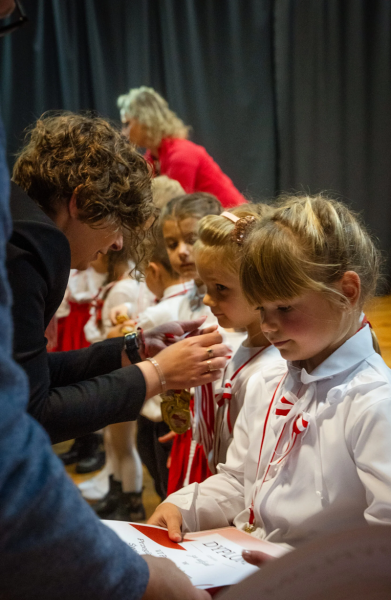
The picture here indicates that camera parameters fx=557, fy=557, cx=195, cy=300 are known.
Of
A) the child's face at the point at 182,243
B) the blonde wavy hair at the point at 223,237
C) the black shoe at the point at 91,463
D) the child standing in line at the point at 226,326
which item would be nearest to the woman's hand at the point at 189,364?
the child standing in line at the point at 226,326

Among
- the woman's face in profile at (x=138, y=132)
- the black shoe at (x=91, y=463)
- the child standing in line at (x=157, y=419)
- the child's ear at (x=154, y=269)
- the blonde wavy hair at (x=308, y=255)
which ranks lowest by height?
the black shoe at (x=91, y=463)

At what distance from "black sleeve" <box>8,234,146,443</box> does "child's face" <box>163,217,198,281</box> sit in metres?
0.75

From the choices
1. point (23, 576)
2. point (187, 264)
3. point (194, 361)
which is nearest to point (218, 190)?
point (187, 264)

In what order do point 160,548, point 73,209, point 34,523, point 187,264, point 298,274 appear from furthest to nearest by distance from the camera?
point 187,264 → point 73,209 → point 298,274 → point 160,548 → point 34,523

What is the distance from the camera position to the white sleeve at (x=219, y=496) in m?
1.16

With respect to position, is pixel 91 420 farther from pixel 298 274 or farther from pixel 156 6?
pixel 156 6

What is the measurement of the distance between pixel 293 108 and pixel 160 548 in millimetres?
5299

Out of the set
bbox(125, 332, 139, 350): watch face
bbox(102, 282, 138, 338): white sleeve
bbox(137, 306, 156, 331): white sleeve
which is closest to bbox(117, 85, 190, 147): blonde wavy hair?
bbox(102, 282, 138, 338): white sleeve

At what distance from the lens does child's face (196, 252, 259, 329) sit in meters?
1.48

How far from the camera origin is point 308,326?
1.07 m

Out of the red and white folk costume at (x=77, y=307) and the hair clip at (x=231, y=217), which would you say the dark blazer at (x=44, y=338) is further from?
the red and white folk costume at (x=77, y=307)

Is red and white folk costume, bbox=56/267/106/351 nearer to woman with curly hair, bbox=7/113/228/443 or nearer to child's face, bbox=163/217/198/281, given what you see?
child's face, bbox=163/217/198/281

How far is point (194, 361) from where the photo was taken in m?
1.31

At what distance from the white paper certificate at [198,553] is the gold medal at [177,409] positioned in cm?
42
